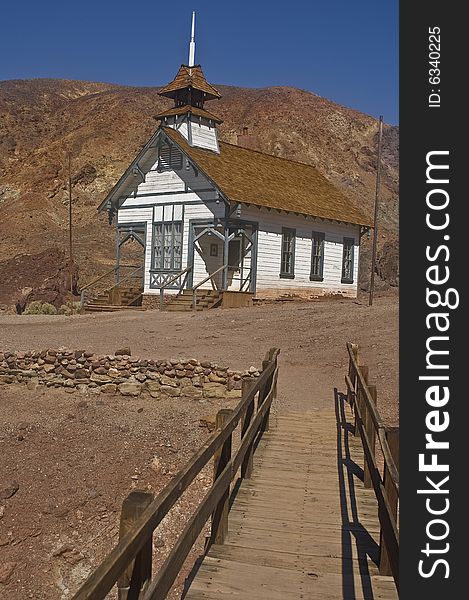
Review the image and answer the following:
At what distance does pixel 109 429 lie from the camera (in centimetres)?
1179

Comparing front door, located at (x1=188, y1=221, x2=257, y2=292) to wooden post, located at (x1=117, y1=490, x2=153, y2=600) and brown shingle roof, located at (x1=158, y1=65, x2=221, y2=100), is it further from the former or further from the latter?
wooden post, located at (x1=117, y1=490, x2=153, y2=600)

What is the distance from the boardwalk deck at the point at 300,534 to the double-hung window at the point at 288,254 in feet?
62.0

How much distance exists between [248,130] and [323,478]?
7853 centimetres

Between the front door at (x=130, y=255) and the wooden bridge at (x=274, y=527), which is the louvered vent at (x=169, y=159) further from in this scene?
the wooden bridge at (x=274, y=527)

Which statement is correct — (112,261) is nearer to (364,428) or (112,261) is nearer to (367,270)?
(367,270)

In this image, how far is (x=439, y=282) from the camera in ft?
10.3

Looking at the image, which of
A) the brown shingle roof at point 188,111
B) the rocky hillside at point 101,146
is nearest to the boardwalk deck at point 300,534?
the brown shingle roof at point 188,111

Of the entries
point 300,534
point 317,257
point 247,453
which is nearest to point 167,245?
point 317,257

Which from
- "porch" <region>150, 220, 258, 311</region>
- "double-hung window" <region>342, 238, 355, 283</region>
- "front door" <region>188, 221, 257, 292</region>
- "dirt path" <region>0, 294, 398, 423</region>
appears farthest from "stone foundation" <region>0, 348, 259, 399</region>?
"double-hung window" <region>342, 238, 355, 283</region>

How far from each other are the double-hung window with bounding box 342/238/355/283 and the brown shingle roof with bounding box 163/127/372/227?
1078 mm

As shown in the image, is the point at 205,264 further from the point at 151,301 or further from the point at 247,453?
the point at 247,453

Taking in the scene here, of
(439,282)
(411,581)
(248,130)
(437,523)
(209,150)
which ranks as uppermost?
(248,130)

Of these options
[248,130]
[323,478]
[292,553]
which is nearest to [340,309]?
[323,478]

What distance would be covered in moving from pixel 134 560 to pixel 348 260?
28678 mm
